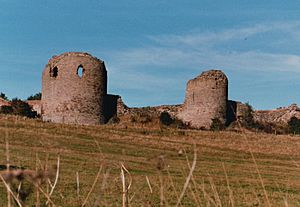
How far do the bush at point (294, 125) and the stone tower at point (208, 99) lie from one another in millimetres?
5479

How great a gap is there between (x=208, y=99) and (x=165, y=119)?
356 cm

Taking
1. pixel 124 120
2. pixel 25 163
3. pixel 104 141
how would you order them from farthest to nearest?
pixel 124 120 → pixel 104 141 → pixel 25 163

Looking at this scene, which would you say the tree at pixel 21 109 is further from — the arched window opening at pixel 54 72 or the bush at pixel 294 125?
the bush at pixel 294 125

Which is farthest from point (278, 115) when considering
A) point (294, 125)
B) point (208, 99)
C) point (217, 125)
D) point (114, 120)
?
point (114, 120)

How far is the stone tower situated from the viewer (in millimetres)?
37219

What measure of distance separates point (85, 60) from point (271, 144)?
1405 cm

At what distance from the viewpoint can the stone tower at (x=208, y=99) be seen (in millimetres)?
37219

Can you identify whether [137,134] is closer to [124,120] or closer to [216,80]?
[124,120]

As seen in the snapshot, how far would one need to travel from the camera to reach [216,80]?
3753 centimetres

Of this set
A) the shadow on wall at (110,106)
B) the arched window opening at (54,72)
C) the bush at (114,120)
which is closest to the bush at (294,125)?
the bush at (114,120)

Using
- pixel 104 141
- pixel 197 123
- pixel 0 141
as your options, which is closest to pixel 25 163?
pixel 0 141

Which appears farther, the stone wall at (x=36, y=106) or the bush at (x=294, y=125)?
the stone wall at (x=36, y=106)

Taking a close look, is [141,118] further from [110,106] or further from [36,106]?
[36,106]

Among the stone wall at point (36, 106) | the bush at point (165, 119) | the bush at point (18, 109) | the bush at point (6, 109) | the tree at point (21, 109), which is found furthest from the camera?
the stone wall at point (36, 106)
